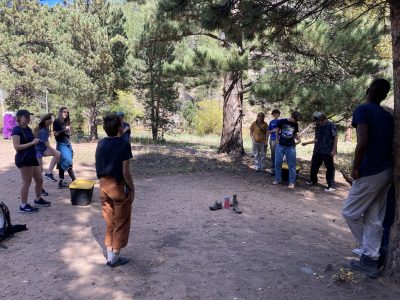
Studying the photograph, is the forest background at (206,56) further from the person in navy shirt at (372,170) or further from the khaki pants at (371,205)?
the khaki pants at (371,205)

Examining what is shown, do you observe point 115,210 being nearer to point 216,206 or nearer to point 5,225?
point 5,225

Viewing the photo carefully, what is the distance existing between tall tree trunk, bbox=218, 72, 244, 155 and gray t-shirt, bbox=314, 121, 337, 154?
369 centimetres

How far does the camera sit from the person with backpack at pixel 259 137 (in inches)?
402

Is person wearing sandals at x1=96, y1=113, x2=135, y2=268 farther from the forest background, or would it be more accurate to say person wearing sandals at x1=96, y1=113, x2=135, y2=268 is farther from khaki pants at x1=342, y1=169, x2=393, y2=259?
the forest background

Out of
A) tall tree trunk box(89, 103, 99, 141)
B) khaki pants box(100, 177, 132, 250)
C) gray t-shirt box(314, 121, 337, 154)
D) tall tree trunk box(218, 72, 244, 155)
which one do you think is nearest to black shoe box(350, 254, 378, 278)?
khaki pants box(100, 177, 132, 250)

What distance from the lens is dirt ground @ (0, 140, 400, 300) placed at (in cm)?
363

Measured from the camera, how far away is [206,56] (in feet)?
32.6

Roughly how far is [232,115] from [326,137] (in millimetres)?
4111

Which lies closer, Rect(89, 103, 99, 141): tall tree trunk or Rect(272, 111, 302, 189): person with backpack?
Rect(272, 111, 302, 189): person with backpack

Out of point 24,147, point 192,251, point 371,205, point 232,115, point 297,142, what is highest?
point 232,115

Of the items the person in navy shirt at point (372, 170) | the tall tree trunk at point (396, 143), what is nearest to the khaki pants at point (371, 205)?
the person in navy shirt at point (372, 170)

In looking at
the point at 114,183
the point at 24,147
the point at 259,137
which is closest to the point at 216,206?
the point at 114,183

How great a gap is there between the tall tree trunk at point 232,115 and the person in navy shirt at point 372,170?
26.1 feet

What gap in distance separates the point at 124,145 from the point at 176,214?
2.61m
